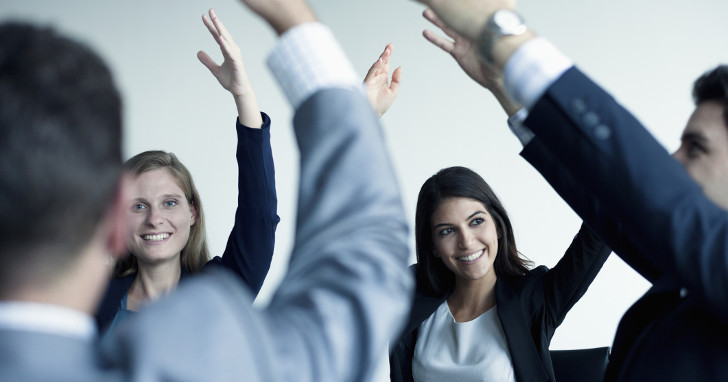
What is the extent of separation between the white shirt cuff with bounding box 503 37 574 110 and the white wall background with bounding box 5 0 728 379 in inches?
130

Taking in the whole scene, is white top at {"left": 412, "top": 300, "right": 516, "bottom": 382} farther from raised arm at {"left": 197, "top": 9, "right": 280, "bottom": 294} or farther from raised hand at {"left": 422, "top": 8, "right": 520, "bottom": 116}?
raised hand at {"left": 422, "top": 8, "right": 520, "bottom": 116}

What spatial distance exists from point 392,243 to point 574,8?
3904mm

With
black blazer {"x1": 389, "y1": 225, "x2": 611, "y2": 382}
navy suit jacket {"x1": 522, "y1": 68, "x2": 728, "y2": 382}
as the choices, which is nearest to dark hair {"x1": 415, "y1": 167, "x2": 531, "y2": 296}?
black blazer {"x1": 389, "y1": 225, "x2": 611, "y2": 382}

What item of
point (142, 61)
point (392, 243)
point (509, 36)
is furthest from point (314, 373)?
point (142, 61)

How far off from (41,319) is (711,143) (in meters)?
0.92

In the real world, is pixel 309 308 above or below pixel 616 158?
below

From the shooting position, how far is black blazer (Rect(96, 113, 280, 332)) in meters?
1.81

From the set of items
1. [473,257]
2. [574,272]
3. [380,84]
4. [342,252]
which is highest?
[380,84]

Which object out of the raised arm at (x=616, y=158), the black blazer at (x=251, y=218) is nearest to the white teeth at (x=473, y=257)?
the black blazer at (x=251, y=218)

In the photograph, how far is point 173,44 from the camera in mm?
4156

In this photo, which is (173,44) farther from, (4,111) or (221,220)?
(4,111)

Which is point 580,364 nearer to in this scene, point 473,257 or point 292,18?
point 473,257

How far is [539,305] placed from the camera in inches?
97.7

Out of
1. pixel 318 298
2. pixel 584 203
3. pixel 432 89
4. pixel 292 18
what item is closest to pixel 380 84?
pixel 584 203
